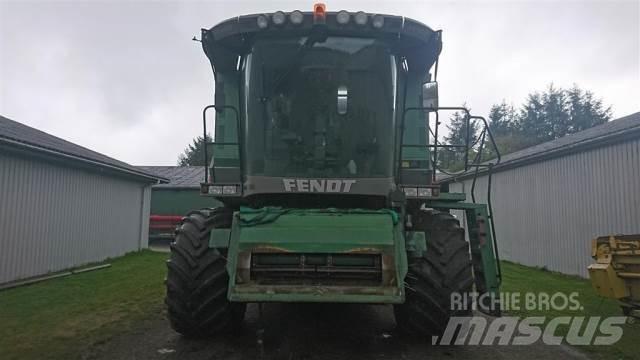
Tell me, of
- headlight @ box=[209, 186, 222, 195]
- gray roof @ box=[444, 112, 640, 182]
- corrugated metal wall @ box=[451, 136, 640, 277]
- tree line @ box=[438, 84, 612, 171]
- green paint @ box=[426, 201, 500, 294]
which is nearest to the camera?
headlight @ box=[209, 186, 222, 195]

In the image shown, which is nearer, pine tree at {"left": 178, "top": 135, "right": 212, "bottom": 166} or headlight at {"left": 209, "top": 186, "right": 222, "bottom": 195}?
headlight at {"left": 209, "top": 186, "right": 222, "bottom": 195}

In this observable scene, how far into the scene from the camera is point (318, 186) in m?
5.04

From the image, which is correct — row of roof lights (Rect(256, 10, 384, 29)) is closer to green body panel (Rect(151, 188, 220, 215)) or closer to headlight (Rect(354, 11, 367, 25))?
headlight (Rect(354, 11, 367, 25))

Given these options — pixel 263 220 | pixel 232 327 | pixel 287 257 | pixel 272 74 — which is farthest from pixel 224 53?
pixel 232 327

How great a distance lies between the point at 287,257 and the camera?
4496mm

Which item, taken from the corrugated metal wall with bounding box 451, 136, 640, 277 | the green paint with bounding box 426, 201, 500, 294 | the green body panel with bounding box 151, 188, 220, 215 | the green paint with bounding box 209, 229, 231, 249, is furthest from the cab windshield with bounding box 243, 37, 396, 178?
the green body panel with bounding box 151, 188, 220, 215

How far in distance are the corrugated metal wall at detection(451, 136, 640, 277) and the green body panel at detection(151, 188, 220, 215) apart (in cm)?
1479

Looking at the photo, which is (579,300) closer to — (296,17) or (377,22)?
(377,22)

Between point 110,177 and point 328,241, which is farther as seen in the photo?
point 110,177

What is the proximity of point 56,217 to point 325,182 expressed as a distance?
30.5 ft

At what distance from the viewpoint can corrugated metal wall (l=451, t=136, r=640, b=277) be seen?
1048 cm

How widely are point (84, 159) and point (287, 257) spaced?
9.99 metres

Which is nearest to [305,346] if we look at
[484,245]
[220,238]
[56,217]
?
[220,238]

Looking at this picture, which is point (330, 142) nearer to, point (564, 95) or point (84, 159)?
point (84, 159)
